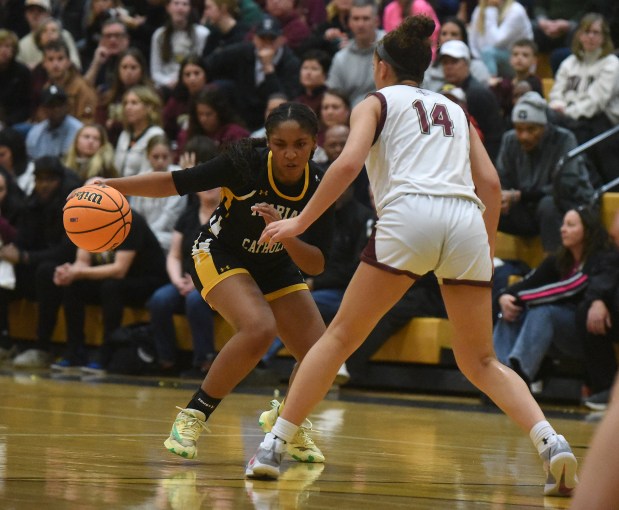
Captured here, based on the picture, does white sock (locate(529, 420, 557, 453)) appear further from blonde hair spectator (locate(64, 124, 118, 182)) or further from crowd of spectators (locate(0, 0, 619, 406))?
blonde hair spectator (locate(64, 124, 118, 182))

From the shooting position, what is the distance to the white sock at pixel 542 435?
4.84 meters

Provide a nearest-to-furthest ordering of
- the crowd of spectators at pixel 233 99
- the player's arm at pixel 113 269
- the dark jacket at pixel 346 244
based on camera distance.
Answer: the dark jacket at pixel 346 244 → the crowd of spectators at pixel 233 99 → the player's arm at pixel 113 269

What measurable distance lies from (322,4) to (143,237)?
5.22 metres

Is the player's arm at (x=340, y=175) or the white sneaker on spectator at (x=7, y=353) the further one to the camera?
the white sneaker on spectator at (x=7, y=353)

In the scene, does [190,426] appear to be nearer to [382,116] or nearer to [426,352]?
[382,116]

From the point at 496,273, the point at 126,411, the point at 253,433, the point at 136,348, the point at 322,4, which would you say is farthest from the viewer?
the point at 322,4

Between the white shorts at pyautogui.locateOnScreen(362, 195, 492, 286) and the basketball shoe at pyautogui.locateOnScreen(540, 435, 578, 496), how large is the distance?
2.38ft

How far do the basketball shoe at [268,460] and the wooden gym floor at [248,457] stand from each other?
0.20ft

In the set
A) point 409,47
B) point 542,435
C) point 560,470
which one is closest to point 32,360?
point 409,47

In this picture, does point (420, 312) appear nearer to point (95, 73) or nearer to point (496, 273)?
point (496, 273)

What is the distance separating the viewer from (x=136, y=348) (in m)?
11.6

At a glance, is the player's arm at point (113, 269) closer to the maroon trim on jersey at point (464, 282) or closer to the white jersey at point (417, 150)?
the white jersey at point (417, 150)

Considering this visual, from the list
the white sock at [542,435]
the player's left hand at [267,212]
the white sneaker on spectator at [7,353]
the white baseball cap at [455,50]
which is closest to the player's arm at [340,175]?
the player's left hand at [267,212]

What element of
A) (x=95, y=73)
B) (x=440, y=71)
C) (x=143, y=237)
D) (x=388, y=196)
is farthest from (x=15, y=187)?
(x=388, y=196)
